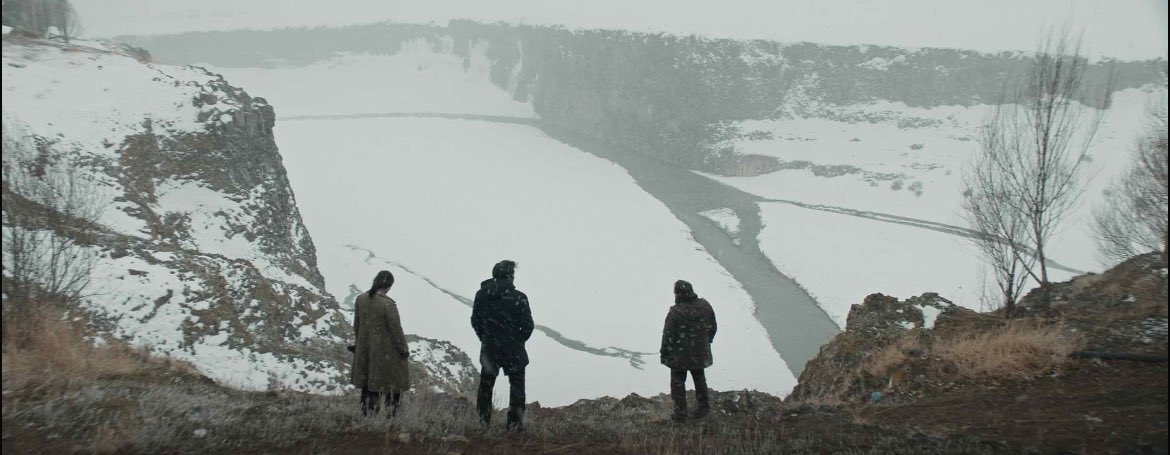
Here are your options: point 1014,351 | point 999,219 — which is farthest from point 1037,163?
point 1014,351

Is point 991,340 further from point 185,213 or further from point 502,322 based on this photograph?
point 185,213

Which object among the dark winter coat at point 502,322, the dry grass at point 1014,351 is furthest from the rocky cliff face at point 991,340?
the dark winter coat at point 502,322

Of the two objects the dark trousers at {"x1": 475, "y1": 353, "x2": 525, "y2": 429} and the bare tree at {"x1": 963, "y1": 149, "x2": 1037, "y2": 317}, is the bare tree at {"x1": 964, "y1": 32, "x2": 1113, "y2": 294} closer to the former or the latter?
the bare tree at {"x1": 963, "y1": 149, "x2": 1037, "y2": 317}

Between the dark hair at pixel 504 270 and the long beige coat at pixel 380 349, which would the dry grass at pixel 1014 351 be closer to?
the dark hair at pixel 504 270

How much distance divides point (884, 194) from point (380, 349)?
209ft

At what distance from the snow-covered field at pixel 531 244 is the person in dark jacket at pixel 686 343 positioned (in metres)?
19.6

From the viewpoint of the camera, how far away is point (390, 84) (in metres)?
119

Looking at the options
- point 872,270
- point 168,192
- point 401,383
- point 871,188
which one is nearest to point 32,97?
point 168,192

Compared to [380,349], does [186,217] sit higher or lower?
higher

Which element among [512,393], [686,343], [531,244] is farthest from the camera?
[531,244]

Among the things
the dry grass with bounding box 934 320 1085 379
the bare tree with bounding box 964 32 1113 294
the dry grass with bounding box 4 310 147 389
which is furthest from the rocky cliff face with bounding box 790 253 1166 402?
the dry grass with bounding box 4 310 147 389

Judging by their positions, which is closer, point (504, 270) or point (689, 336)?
point (504, 270)

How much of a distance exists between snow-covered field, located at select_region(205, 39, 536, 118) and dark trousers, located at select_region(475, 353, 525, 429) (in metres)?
100

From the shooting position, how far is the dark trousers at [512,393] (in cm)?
636
